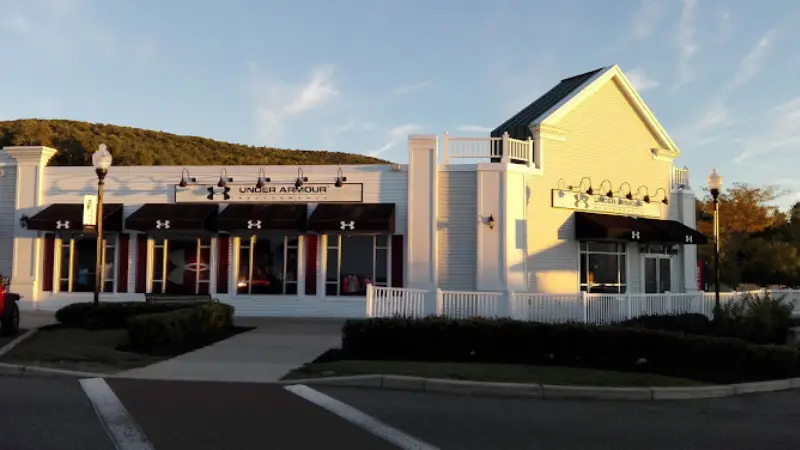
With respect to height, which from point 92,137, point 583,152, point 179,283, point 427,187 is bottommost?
point 179,283

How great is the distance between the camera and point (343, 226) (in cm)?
1962

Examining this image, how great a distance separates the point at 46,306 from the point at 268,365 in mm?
13454

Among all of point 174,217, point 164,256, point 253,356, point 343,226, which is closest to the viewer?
point 253,356

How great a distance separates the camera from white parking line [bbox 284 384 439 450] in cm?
654

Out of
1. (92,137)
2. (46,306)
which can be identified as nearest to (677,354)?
(46,306)

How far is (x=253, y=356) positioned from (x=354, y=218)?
797 cm

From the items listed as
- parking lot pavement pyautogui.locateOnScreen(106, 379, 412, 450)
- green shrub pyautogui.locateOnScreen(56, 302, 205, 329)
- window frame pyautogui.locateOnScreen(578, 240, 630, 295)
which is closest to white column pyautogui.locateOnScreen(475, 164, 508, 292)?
window frame pyautogui.locateOnScreen(578, 240, 630, 295)

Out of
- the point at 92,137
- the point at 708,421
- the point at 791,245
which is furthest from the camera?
the point at 92,137

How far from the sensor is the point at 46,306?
21297mm

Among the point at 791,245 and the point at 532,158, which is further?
the point at 791,245

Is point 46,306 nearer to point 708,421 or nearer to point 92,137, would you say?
point 708,421

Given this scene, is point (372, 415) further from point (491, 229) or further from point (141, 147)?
point (141, 147)

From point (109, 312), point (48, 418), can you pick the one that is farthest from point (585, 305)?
point (48, 418)

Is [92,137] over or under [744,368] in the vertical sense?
over
